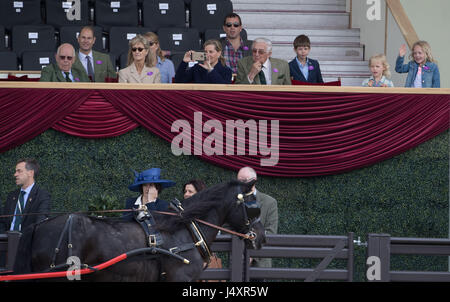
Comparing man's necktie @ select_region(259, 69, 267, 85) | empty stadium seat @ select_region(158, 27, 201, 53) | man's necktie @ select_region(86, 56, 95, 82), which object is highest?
empty stadium seat @ select_region(158, 27, 201, 53)

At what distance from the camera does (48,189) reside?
10352mm

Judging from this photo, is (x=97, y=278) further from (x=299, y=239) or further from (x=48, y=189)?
(x=48, y=189)

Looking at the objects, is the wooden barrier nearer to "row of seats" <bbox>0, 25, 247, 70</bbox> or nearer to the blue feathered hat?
the blue feathered hat

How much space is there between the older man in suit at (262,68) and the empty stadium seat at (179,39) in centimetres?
314

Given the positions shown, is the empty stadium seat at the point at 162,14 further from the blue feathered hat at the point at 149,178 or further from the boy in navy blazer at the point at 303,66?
the blue feathered hat at the point at 149,178

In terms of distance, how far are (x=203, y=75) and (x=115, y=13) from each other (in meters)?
4.25

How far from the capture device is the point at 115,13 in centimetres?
1446

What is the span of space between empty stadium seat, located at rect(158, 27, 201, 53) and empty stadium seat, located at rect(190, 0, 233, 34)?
0.59 metres

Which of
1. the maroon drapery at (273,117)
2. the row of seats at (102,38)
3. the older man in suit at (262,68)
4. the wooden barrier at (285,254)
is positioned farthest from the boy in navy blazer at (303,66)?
the wooden barrier at (285,254)

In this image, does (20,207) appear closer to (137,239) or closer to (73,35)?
(137,239)

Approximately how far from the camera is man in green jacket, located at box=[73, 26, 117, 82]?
11.1 meters

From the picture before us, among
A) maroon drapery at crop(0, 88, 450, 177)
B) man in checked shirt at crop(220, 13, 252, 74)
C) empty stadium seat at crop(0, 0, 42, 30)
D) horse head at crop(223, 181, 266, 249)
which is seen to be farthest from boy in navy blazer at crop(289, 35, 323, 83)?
empty stadium seat at crop(0, 0, 42, 30)

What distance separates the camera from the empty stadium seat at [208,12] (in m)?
14.7

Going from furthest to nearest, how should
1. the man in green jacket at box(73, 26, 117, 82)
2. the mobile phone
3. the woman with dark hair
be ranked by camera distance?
the man in green jacket at box(73, 26, 117, 82), the mobile phone, the woman with dark hair
